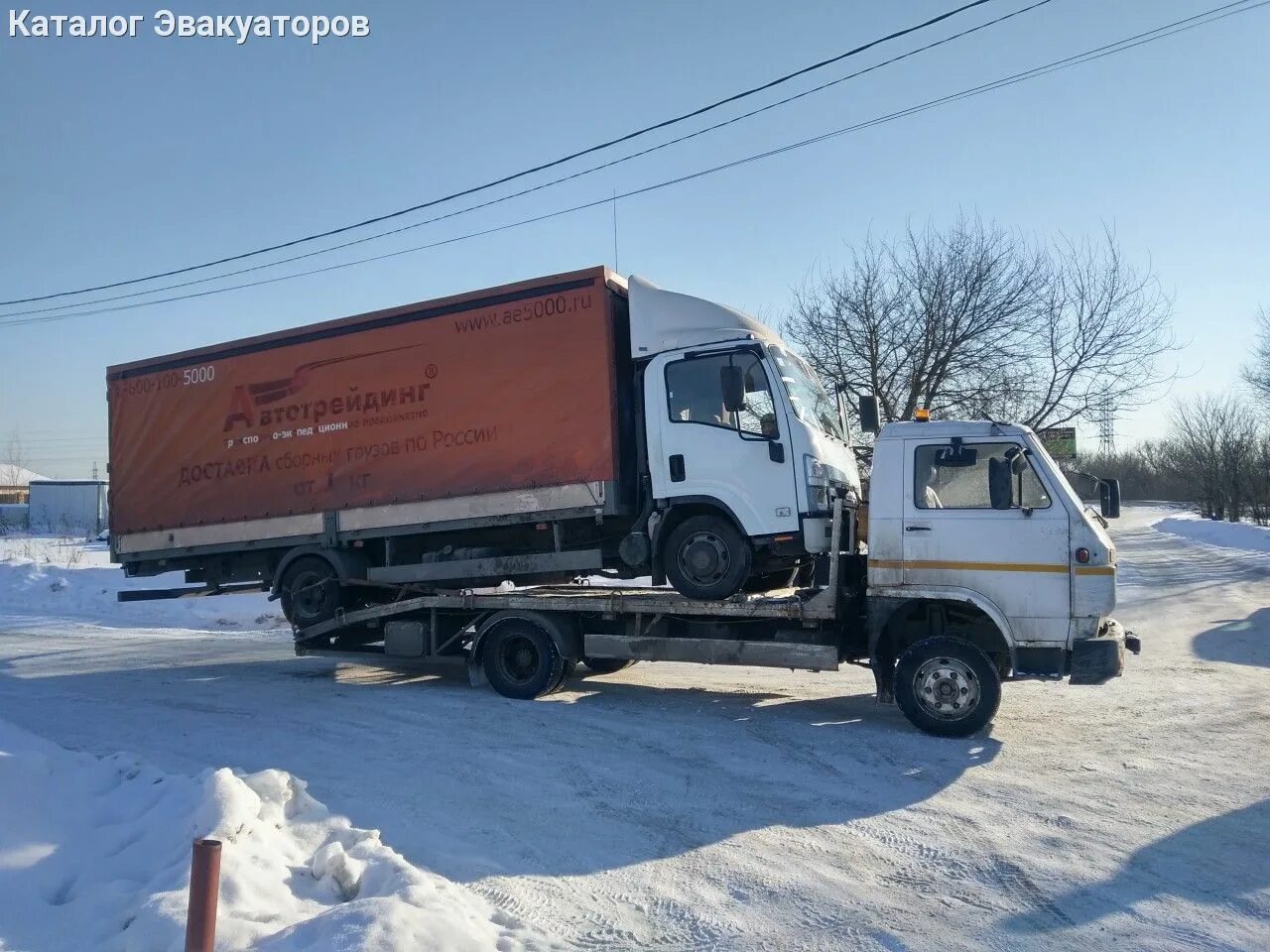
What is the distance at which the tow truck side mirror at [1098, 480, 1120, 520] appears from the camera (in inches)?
296

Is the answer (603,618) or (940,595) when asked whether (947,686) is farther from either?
(603,618)

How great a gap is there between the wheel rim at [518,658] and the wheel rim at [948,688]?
3.72 m

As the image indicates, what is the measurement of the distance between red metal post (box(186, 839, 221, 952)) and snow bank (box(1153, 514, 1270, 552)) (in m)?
35.3

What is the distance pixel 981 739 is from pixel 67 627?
1432 centimetres

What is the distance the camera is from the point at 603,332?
8.84 m

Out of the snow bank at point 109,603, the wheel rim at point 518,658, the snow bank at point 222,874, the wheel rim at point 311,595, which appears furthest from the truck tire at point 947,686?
the snow bank at point 109,603

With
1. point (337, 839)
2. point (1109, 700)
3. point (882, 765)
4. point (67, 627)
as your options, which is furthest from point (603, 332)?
point (67, 627)

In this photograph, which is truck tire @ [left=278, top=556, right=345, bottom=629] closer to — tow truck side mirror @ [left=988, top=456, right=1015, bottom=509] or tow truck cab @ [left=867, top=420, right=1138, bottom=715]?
tow truck cab @ [left=867, top=420, right=1138, bottom=715]

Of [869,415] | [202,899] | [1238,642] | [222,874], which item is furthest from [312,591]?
[1238,642]

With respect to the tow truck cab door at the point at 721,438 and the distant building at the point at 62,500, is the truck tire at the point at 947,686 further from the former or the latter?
the distant building at the point at 62,500

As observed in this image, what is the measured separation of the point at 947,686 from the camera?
744 cm

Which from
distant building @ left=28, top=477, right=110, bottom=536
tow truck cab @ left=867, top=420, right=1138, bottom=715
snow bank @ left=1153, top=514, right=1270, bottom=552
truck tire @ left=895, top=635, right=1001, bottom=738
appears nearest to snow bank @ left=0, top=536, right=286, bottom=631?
tow truck cab @ left=867, top=420, right=1138, bottom=715

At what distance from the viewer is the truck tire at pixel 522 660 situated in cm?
920

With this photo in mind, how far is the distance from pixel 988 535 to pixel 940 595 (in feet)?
1.98
